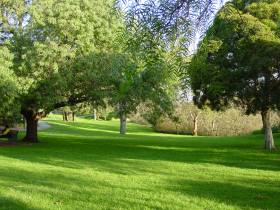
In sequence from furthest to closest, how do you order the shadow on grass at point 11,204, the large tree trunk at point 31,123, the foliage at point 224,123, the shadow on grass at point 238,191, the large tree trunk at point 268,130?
the foliage at point 224,123
the large tree trunk at point 31,123
the large tree trunk at point 268,130
the shadow on grass at point 238,191
the shadow on grass at point 11,204

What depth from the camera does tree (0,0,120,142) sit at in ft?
70.0

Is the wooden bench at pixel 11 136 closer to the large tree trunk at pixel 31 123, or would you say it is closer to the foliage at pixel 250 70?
the large tree trunk at pixel 31 123

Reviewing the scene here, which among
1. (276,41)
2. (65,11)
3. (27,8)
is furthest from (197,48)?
(27,8)

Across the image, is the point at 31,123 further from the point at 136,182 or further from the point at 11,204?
the point at 11,204

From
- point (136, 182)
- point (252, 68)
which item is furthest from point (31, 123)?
point (136, 182)

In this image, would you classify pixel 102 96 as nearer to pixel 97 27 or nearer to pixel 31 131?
pixel 97 27

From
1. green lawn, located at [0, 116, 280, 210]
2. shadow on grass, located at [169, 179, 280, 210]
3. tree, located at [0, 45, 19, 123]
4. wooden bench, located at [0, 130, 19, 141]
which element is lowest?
shadow on grass, located at [169, 179, 280, 210]

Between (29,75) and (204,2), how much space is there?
18.9 m

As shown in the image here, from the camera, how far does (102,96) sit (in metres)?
22.1

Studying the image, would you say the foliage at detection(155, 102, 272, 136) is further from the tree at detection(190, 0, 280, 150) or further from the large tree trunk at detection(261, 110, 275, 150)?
the tree at detection(190, 0, 280, 150)

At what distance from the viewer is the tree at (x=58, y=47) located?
21328 mm

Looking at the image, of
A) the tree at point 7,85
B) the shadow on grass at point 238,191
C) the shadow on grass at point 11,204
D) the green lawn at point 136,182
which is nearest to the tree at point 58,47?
the tree at point 7,85

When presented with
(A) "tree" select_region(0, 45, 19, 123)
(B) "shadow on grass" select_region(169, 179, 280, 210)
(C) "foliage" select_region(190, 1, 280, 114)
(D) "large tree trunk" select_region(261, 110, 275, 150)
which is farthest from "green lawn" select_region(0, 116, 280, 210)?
(D) "large tree trunk" select_region(261, 110, 275, 150)

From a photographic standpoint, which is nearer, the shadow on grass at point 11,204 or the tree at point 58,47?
the shadow on grass at point 11,204
